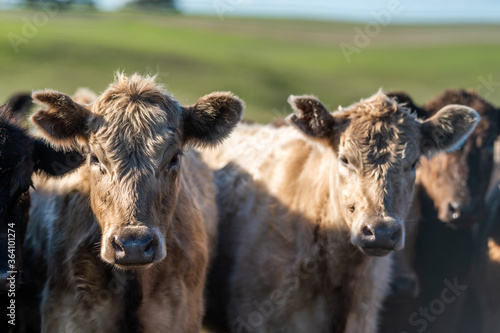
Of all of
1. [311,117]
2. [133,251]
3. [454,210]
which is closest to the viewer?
[133,251]

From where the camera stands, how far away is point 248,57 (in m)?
42.1

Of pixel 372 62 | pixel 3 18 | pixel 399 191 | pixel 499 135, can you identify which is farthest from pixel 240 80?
pixel 399 191

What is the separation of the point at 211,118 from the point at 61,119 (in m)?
1.15

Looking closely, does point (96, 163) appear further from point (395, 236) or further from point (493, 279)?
point (493, 279)

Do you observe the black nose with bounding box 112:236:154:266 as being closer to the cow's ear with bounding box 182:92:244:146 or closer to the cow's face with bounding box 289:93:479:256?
the cow's ear with bounding box 182:92:244:146

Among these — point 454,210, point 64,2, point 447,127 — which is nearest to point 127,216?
point 447,127

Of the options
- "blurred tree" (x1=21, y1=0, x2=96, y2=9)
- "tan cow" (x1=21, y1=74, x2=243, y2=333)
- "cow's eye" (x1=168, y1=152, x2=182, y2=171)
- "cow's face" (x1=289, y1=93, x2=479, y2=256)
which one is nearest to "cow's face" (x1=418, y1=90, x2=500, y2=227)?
"cow's face" (x1=289, y1=93, x2=479, y2=256)

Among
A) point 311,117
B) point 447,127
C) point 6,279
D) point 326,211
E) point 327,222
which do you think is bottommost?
point 6,279

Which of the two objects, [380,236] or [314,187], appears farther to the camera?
[314,187]

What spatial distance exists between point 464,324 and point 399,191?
10.5ft

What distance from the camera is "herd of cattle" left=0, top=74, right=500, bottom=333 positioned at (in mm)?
4895

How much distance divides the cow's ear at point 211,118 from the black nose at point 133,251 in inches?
44.4

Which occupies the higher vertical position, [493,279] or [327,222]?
[327,222]

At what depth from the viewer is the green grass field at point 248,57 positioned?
32.6 meters
